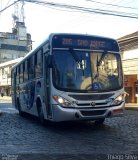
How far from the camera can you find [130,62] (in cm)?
3750

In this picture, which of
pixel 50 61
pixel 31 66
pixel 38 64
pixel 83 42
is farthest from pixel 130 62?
pixel 50 61

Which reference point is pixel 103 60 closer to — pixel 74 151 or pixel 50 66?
pixel 50 66

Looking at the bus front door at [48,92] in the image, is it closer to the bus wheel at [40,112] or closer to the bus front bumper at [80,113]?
the bus front bumper at [80,113]

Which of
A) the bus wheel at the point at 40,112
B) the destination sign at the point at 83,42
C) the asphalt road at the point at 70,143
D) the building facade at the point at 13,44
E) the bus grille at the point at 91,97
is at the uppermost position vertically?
the building facade at the point at 13,44

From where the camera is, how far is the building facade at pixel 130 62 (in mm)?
Result: 36500

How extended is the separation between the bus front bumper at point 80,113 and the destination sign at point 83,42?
213cm

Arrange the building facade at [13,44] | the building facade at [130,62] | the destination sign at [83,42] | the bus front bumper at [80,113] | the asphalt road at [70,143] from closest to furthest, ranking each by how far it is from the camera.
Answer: the asphalt road at [70,143] → the bus front bumper at [80,113] → the destination sign at [83,42] → the building facade at [130,62] → the building facade at [13,44]

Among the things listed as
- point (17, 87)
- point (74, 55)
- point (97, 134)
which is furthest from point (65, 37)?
point (17, 87)

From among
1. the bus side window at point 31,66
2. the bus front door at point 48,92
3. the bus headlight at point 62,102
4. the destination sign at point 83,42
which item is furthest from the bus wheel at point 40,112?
the destination sign at point 83,42

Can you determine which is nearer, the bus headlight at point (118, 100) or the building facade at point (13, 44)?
the bus headlight at point (118, 100)

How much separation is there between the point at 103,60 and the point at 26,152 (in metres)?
5.41

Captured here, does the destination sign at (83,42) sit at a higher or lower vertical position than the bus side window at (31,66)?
higher

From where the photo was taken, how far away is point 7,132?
13.8 meters

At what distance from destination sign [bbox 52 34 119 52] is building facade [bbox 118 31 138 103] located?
845 inches
